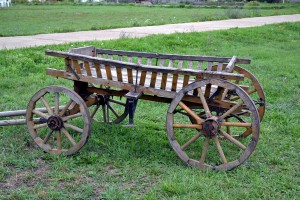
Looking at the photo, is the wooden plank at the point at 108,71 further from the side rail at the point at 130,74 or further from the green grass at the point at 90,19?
the green grass at the point at 90,19

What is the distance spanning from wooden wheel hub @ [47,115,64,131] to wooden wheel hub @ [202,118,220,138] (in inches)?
62.3

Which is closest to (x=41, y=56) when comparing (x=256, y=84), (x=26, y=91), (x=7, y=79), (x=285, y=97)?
(x=7, y=79)

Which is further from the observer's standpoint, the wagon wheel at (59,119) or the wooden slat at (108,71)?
the wooden slat at (108,71)

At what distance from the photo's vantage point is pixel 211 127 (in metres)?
4.64

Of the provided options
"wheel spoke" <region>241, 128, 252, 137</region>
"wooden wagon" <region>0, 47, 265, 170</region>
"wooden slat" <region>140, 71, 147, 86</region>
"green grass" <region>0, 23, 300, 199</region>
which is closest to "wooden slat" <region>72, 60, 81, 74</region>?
"wooden wagon" <region>0, 47, 265, 170</region>

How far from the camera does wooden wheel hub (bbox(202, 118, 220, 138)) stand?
464 cm

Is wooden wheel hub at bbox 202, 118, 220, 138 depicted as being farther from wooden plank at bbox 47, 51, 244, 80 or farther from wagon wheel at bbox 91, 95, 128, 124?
wagon wheel at bbox 91, 95, 128, 124

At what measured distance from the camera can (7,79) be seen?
28.3 ft

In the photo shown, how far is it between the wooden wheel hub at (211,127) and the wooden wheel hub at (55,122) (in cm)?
158

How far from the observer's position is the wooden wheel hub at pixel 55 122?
5020 mm

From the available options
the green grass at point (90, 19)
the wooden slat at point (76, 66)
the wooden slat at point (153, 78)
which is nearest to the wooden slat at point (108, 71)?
the wooden slat at point (76, 66)

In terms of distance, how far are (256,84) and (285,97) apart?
2.48 m

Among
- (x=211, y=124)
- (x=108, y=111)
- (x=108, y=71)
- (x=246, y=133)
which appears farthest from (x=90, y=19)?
(x=211, y=124)

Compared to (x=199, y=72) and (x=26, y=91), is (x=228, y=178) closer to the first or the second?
(x=199, y=72)
